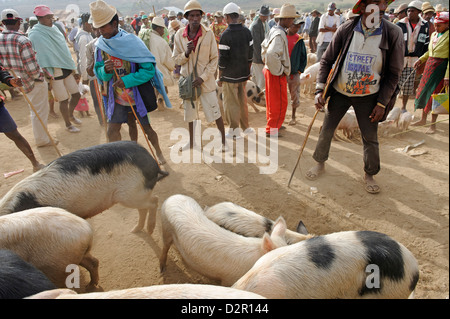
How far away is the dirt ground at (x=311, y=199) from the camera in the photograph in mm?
3332

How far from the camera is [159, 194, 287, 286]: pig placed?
2.70 m

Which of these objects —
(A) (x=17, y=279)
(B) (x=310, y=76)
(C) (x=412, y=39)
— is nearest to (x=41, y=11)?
(A) (x=17, y=279)

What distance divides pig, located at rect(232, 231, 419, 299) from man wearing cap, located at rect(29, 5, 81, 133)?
6.37 m

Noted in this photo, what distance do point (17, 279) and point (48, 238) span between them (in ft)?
1.91

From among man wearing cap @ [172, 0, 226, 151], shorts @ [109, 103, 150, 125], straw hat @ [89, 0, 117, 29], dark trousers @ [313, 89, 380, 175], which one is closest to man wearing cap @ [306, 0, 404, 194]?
dark trousers @ [313, 89, 380, 175]

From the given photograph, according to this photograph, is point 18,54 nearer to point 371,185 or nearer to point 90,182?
point 90,182

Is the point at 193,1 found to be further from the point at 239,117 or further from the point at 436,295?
the point at 436,295

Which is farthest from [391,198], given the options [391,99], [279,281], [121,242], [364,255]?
[121,242]

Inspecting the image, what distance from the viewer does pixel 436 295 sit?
284 cm

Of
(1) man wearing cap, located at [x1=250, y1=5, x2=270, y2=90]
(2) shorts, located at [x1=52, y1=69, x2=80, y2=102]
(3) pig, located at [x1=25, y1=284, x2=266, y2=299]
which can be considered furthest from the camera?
(1) man wearing cap, located at [x1=250, y1=5, x2=270, y2=90]

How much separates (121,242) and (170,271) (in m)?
0.86

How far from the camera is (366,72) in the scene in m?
3.79

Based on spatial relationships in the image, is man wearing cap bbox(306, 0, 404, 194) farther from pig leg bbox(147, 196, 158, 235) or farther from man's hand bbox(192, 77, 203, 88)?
pig leg bbox(147, 196, 158, 235)

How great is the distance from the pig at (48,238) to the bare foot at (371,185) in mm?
3899
